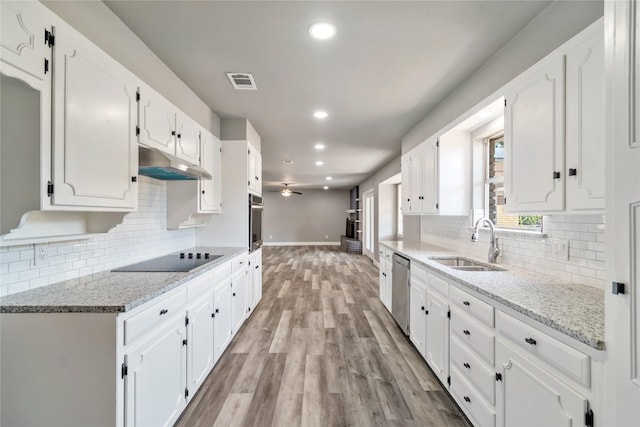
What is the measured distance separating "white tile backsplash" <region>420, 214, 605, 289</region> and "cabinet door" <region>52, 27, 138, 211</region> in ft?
9.15

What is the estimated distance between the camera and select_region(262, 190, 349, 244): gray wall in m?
12.5

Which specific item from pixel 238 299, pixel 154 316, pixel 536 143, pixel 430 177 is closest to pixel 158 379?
pixel 154 316

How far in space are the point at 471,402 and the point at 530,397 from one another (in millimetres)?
612

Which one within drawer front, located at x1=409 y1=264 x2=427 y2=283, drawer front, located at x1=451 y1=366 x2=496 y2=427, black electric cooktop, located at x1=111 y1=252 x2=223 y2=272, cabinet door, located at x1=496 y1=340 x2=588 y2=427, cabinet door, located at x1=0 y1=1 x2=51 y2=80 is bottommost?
drawer front, located at x1=451 y1=366 x2=496 y2=427

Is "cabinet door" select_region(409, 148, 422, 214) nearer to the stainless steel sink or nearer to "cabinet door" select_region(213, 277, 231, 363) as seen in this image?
the stainless steel sink

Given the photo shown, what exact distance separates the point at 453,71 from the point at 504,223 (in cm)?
147

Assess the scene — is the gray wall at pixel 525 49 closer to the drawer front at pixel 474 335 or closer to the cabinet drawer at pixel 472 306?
the cabinet drawer at pixel 472 306

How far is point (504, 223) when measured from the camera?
2.64 meters

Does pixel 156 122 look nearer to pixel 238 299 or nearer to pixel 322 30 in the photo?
pixel 322 30

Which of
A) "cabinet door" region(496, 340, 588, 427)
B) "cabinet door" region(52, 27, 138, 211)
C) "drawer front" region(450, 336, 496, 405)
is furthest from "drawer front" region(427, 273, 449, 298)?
"cabinet door" region(52, 27, 138, 211)

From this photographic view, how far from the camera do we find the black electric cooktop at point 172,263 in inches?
81.7

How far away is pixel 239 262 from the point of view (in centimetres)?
316

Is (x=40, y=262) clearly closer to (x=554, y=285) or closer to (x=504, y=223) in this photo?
(x=554, y=285)

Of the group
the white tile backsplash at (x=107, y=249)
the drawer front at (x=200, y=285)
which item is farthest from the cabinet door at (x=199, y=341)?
the white tile backsplash at (x=107, y=249)
